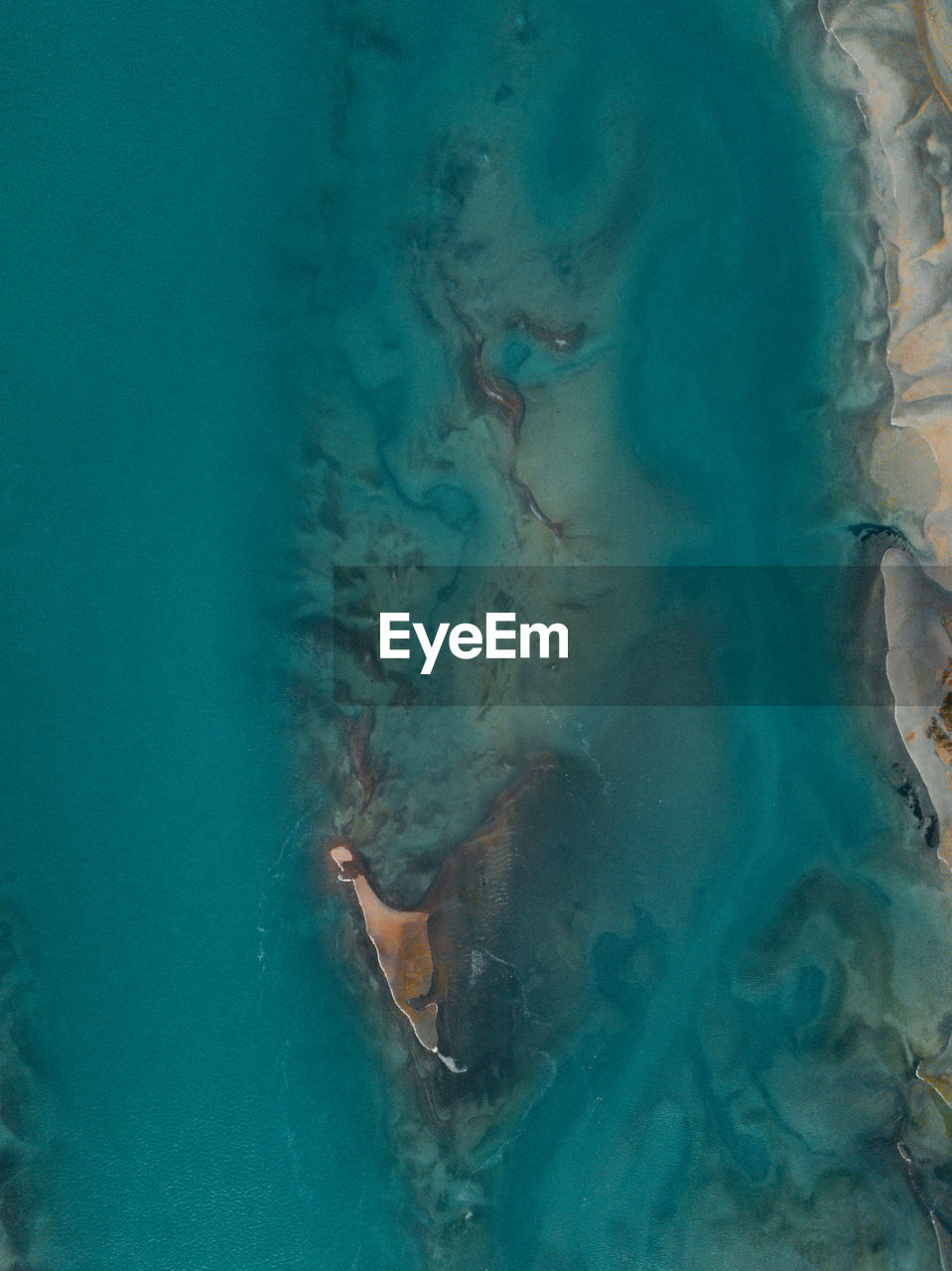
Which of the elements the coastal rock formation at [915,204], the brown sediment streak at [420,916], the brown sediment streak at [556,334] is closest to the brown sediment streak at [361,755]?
the brown sediment streak at [420,916]

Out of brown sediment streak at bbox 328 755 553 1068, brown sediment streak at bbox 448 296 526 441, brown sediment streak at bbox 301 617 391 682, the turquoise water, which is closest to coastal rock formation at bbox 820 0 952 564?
the turquoise water

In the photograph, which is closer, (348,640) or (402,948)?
(348,640)

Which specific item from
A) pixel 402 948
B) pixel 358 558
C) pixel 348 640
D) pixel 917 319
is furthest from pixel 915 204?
pixel 402 948

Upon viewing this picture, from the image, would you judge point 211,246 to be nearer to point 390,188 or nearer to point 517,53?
point 390,188

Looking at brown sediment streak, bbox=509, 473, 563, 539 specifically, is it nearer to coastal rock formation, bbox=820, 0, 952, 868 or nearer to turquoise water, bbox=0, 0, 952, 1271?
turquoise water, bbox=0, 0, 952, 1271

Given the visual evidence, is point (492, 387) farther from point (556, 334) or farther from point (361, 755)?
point (361, 755)

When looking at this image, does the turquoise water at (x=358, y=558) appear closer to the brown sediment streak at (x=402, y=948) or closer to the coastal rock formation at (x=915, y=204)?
the brown sediment streak at (x=402, y=948)

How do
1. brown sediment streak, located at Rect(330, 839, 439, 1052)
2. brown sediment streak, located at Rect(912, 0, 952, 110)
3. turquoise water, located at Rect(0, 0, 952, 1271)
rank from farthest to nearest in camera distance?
brown sediment streak, located at Rect(330, 839, 439, 1052), turquoise water, located at Rect(0, 0, 952, 1271), brown sediment streak, located at Rect(912, 0, 952, 110)
